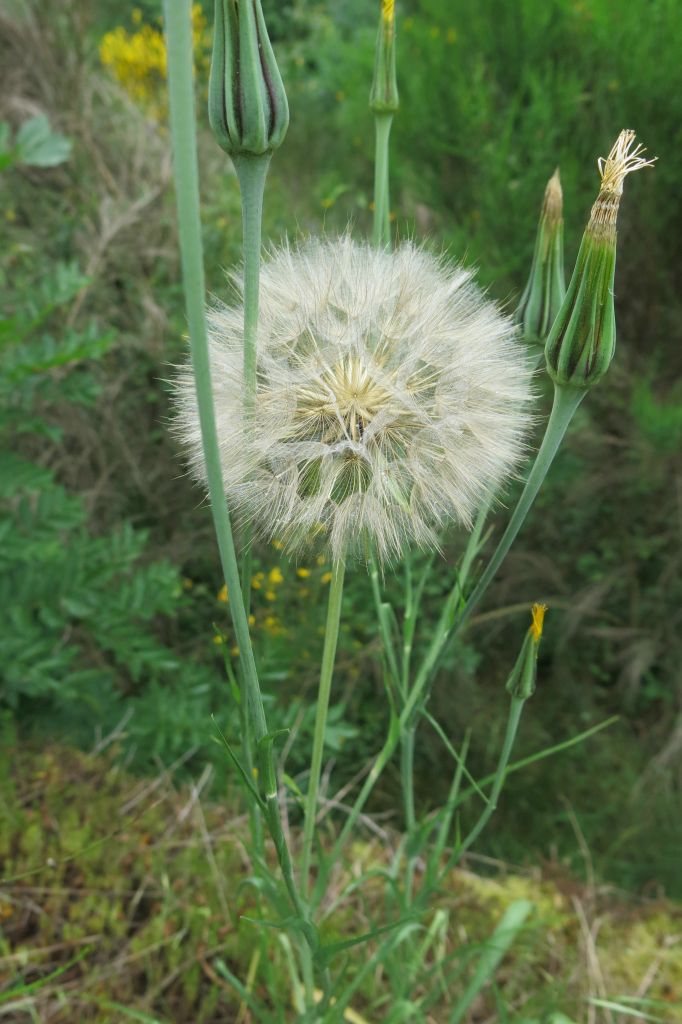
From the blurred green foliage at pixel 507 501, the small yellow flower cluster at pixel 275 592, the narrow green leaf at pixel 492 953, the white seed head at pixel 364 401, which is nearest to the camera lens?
the white seed head at pixel 364 401

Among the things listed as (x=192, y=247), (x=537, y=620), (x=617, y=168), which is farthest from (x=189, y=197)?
(x=537, y=620)

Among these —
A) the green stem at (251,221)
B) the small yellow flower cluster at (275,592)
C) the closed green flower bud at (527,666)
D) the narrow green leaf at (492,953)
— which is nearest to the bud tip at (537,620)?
the closed green flower bud at (527,666)

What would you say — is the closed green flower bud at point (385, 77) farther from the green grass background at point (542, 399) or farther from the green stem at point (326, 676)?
the green grass background at point (542, 399)

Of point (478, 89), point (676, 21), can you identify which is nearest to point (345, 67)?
point (478, 89)

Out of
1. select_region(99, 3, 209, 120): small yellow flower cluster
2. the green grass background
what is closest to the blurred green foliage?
the green grass background

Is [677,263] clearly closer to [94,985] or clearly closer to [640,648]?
[640,648]

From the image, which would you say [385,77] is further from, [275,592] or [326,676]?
[275,592]
